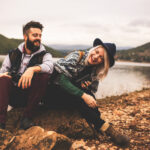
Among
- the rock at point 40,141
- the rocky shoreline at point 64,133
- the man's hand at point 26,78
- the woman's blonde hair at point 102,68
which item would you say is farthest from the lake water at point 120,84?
the rock at point 40,141

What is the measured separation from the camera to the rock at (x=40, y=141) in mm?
2557

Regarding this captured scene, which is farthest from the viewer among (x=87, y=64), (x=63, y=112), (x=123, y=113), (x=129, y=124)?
(x=123, y=113)

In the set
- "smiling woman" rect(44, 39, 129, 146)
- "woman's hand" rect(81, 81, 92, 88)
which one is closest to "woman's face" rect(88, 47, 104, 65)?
"smiling woman" rect(44, 39, 129, 146)

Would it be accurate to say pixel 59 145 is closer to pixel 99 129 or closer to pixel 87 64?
pixel 99 129

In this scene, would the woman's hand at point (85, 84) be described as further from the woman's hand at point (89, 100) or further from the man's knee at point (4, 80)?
the man's knee at point (4, 80)

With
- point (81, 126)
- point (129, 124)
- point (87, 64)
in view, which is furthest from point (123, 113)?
point (87, 64)

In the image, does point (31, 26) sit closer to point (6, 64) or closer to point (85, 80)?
point (6, 64)

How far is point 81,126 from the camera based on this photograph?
3.91 meters

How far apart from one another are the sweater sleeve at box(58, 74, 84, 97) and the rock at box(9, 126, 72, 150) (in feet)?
3.09

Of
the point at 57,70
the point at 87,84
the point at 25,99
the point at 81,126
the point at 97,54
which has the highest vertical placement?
the point at 97,54

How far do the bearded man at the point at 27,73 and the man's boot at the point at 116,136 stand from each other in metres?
1.45

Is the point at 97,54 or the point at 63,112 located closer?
the point at 97,54

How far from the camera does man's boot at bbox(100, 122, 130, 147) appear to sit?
3.39 metres

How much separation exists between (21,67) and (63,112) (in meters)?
1.49
